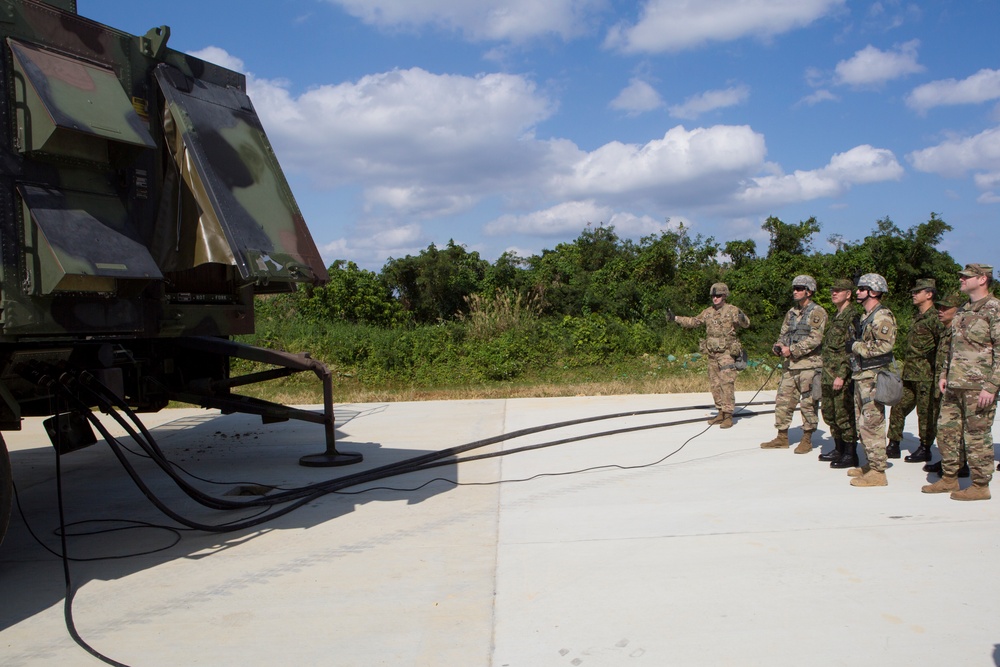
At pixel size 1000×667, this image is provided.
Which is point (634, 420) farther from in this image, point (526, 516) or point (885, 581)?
point (885, 581)

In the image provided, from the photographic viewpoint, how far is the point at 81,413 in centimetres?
504

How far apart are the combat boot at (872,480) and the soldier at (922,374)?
1.12 metres

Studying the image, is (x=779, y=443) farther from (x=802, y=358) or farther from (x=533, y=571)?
(x=533, y=571)

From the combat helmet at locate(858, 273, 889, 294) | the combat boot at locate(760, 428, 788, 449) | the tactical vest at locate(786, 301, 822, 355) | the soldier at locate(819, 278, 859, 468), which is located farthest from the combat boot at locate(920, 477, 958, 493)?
the combat boot at locate(760, 428, 788, 449)

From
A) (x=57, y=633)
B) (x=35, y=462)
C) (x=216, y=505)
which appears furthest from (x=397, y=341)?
(x=57, y=633)

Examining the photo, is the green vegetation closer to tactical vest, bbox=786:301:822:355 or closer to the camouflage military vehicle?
tactical vest, bbox=786:301:822:355

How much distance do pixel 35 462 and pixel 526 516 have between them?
6.18 meters

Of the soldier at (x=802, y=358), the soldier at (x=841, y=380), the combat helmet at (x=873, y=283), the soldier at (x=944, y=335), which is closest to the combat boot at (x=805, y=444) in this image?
the soldier at (x=802, y=358)

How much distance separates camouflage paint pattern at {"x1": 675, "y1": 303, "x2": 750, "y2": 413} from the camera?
29.5ft

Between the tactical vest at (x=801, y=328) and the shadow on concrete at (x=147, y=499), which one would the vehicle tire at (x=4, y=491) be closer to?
the shadow on concrete at (x=147, y=499)

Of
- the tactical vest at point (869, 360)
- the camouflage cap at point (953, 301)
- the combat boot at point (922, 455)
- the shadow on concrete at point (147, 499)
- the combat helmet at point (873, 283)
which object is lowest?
the shadow on concrete at point (147, 499)

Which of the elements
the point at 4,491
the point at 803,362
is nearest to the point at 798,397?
the point at 803,362

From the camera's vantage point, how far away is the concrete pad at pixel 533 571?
3520 millimetres

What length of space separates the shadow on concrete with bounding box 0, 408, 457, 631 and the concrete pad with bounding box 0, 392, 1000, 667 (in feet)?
0.10
